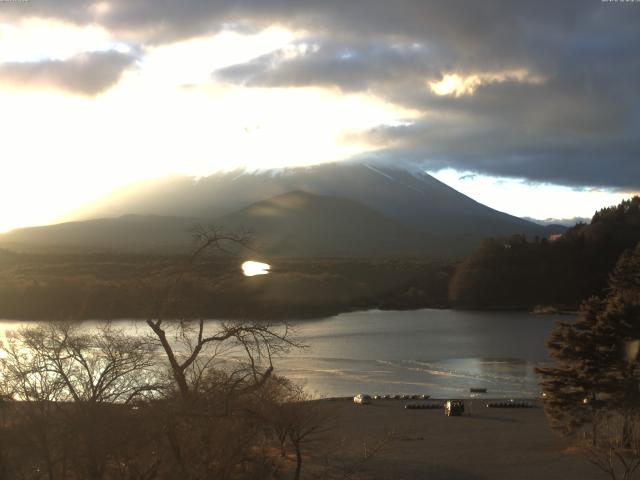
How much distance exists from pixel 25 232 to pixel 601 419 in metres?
83.4

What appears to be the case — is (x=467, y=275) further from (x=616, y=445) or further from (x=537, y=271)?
(x=616, y=445)

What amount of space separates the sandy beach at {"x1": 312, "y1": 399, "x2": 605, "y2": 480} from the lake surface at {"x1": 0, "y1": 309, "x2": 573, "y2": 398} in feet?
13.2

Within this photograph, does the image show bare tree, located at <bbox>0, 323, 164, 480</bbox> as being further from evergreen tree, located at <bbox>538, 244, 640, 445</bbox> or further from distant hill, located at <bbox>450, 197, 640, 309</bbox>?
distant hill, located at <bbox>450, 197, 640, 309</bbox>

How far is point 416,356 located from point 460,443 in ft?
57.7

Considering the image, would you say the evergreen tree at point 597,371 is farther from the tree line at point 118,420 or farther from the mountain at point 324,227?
the mountain at point 324,227

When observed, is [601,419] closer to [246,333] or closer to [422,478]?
[422,478]

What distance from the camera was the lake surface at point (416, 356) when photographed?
28.8m

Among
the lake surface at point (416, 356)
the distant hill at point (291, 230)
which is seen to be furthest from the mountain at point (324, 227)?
the lake surface at point (416, 356)

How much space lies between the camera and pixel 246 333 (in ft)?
22.6

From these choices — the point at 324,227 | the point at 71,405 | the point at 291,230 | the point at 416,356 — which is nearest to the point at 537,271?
the point at 416,356

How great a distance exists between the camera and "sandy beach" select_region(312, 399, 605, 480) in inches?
579

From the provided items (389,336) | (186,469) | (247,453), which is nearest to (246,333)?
(247,453)

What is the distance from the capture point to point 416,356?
3578 cm

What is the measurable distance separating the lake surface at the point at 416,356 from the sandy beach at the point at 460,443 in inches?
158
